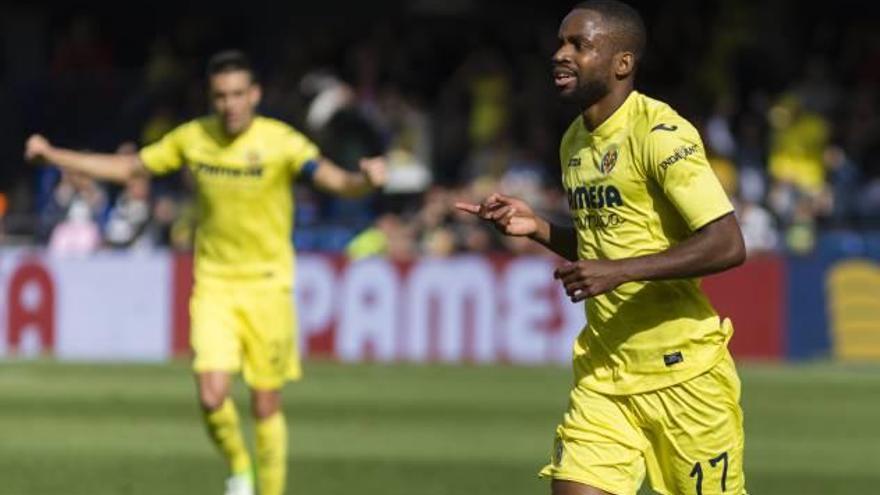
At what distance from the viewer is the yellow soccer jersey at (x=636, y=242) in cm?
732

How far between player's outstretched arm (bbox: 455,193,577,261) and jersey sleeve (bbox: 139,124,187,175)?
423 cm

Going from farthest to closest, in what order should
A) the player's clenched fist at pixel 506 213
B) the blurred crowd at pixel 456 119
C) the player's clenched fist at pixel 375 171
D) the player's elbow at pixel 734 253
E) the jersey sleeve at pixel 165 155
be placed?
1. the blurred crowd at pixel 456 119
2. the jersey sleeve at pixel 165 155
3. the player's clenched fist at pixel 375 171
4. the player's clenched fist at pixel 506 213
5. the player's elbow at pixel 734 253

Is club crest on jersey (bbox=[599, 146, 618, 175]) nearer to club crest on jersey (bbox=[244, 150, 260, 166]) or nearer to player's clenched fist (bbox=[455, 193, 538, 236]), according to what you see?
player's clenched fist (bbox=[455, 193, 538, 236])

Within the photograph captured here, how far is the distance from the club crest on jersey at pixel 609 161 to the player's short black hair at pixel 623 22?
36 cm

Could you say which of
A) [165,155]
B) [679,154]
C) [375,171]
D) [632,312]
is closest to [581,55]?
[679,154]

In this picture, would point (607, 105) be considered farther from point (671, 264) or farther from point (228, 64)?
point (228, 64)

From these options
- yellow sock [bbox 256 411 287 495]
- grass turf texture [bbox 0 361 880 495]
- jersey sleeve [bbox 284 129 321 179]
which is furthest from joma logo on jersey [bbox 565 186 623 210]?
grass turf texture [bbox 0 361 880 495]

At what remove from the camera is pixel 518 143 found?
2491 centimetres

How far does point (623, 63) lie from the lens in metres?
7.37

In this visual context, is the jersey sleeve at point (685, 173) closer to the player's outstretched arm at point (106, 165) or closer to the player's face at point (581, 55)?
the player's face at point (581, 55)

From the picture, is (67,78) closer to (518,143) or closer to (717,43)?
(518,143)

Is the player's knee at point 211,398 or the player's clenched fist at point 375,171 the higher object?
the player's clenched fist at point 375,171

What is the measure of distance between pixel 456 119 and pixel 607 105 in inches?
716

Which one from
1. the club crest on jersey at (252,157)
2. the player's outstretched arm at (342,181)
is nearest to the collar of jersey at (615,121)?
the player's outstretched arm at (342,181)
